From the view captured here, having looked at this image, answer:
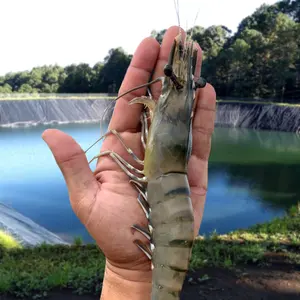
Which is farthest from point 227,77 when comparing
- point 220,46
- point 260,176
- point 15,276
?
point 15,276

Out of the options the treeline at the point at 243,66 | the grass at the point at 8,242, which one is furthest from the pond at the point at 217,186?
the treeline at the point at 243,66

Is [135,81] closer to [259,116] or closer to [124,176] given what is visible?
[124,176]

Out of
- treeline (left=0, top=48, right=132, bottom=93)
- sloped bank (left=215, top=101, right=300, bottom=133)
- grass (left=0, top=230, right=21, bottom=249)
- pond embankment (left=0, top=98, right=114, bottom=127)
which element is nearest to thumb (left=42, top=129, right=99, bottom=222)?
grass (left=0, top=230, right=21, bottom=249)

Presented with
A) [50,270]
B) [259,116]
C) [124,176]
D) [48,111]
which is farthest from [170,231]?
[259,116]

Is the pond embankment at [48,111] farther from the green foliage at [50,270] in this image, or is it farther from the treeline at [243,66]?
the green foliage at [50,270]

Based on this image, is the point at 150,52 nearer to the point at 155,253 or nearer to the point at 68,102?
the point at 155,253

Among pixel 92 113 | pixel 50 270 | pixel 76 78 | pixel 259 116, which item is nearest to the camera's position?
pixel 50 270
